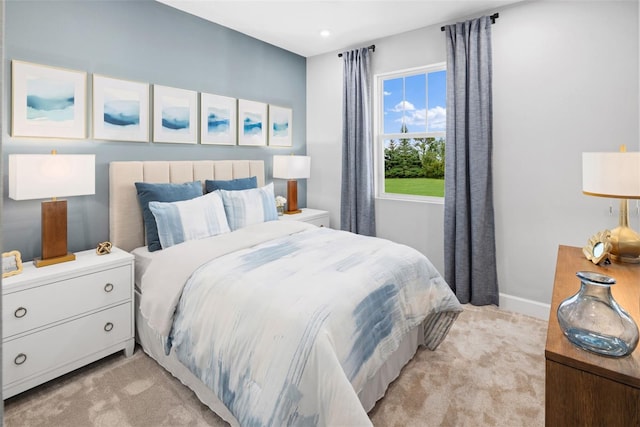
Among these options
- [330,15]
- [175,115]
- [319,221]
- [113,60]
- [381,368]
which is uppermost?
[330,15]

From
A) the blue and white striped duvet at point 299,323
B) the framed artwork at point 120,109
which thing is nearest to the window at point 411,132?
the blue and white striped duvet at point 299,323

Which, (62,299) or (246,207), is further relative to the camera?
(246,207)

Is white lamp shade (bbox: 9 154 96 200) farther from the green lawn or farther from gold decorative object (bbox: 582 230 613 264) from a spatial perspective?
gold decorative object (bbox: 582 230 613 264)

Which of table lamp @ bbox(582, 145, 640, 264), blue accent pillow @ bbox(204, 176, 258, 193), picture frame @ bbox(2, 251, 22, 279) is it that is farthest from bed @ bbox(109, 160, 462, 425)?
table lamp @ bbox(582, 145, 640, 264)

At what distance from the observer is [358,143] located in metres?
3.96

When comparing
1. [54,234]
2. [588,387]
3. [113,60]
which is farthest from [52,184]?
[588,387]

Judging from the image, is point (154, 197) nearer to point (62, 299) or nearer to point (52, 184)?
point (52, 184)

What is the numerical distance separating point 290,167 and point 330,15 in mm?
1531

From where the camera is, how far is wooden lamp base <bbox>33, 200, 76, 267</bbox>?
222cm

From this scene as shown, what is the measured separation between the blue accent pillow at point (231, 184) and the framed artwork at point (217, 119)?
17.8 inches

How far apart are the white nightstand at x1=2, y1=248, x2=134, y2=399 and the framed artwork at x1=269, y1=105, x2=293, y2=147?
2243 millimetres

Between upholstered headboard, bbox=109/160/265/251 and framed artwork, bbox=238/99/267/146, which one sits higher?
framed artwork, bbox=238/99/267/146

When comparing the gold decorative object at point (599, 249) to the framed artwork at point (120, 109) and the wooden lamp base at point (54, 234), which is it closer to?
the wooden lamp base at point (54, 234)

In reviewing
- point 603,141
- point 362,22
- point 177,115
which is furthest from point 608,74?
point 177,115
